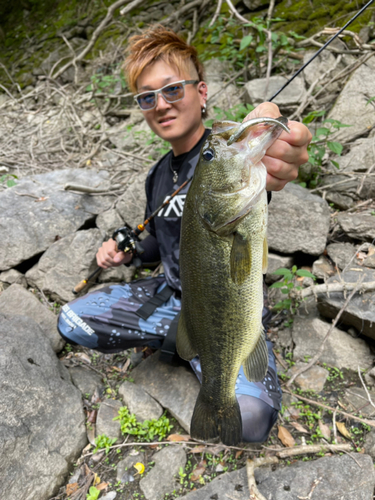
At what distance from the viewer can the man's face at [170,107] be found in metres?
2.81

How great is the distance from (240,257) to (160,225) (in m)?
1.87

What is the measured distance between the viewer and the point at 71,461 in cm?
261

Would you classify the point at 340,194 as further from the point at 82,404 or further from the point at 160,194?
the point at 82,404

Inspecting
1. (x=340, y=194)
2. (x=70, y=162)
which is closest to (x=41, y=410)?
(x=340, y=194)

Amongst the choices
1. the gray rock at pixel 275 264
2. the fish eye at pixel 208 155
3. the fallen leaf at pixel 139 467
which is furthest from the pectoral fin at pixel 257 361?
the gray rock at pixel 275 264

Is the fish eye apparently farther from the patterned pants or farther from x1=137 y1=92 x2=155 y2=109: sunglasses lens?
the patterned pants

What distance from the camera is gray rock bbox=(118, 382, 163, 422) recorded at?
9.32 ft

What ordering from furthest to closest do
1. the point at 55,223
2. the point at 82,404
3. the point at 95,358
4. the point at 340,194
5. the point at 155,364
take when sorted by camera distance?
the point at 55,223 < the point at 340,194 < the point at 95,358 < the point at 155,364 < the point at 82,404

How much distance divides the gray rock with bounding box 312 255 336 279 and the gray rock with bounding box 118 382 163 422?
2.04 metres

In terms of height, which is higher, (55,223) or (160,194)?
(160,194)

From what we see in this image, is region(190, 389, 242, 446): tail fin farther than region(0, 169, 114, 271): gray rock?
No

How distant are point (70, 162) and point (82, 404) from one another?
4.62m

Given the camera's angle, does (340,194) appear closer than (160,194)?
No

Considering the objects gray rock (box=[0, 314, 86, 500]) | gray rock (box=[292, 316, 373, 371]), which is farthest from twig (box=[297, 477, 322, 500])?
gray rock (box=[0, 314, 86, 500])
